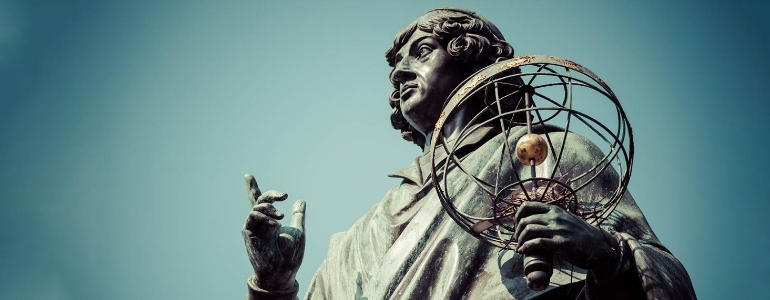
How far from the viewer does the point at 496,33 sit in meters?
12.4

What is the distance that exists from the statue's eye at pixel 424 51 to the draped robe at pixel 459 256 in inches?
45.2

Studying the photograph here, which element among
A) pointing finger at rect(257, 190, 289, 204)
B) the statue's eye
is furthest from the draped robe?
the statue's eye

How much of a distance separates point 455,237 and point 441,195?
1.37m

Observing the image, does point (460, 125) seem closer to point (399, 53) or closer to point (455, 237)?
point (399, 53)

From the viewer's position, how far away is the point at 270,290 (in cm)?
1059

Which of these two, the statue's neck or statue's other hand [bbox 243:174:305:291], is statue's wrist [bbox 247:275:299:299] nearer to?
statue's other hand [bbox 243:174:305:291]

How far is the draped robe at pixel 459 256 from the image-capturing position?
8453 mm

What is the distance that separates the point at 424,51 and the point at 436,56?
7.6 inches

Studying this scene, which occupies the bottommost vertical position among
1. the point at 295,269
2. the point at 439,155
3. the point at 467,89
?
the point at 295,269

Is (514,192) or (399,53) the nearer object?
(514,192)

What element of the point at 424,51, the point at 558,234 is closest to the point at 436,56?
the point at 424,51

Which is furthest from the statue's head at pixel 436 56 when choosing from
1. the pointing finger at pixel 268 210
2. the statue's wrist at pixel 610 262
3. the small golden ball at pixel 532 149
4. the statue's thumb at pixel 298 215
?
the small golden ball at pixel 532 149

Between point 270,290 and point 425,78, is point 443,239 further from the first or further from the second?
point 425,78

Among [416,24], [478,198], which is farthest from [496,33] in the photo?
[478,198]
